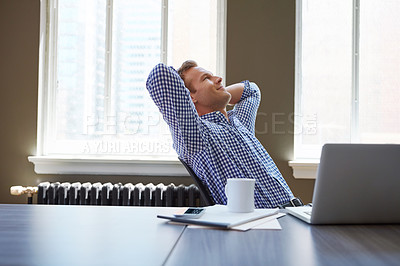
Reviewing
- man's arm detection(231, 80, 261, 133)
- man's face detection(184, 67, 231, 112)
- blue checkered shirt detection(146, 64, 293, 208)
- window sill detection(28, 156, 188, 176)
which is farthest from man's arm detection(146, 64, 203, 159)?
window sill detection(28, 156, 188, 176)

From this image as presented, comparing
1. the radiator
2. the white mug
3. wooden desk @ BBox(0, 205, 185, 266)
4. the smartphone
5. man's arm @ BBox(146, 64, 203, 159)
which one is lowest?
the radiator

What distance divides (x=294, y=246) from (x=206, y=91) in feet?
4.74

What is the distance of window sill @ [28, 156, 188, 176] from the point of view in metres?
3.07

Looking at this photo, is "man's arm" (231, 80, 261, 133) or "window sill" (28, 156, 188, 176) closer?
"man's arm" (231, 80, 261, 133)

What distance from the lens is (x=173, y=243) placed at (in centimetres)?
81

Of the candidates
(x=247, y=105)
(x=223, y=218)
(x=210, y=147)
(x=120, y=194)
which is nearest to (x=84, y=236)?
(x=223, y=218)

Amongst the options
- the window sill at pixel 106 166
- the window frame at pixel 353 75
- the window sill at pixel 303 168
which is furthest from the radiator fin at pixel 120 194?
the window frame at pixel 353 75

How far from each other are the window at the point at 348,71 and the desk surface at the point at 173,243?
89.4 inches

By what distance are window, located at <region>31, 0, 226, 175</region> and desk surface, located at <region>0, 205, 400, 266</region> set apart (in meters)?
2.15

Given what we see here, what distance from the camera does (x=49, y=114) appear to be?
3258 mm

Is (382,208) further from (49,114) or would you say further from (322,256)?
(49,114)

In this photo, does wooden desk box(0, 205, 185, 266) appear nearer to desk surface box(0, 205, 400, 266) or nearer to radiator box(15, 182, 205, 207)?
desk surface box(0, 205, 400, 266)

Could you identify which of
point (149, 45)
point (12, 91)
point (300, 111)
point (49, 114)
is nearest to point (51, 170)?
point (49, 114)

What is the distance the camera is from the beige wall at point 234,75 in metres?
3.09
